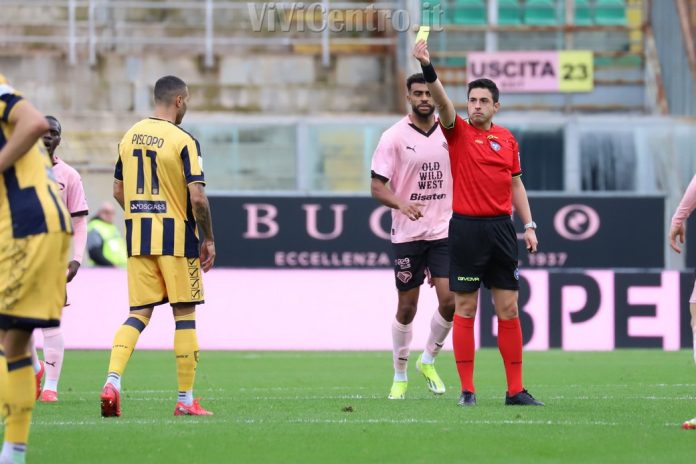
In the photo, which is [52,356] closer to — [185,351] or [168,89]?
[185,351]

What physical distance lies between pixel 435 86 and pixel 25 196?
330 centimetres

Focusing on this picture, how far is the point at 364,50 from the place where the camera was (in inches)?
992

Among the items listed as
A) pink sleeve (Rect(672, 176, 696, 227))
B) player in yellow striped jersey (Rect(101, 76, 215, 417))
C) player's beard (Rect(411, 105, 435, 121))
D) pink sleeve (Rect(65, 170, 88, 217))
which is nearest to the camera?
pink sleeve (Rect(672, 176, 696, 227))

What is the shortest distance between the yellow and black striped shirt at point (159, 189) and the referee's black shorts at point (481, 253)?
1734mm

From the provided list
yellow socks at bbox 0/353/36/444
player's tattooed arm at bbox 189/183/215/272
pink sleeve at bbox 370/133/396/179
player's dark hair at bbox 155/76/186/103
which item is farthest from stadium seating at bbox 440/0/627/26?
yellow socks at bbox 0/353/36/444

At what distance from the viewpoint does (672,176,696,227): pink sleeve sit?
8.88 metres

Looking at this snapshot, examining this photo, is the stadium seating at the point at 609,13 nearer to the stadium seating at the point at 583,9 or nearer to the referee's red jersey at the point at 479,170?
the stadium seating at the point at 583,9

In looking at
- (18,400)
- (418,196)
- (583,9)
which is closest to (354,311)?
(418,196)

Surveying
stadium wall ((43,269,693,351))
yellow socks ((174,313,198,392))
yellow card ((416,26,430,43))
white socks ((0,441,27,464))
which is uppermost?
yellow card ((416,26,430,43))

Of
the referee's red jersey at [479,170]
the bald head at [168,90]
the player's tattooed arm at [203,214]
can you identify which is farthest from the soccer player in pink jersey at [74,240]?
the referee's red jersey at [479,170]

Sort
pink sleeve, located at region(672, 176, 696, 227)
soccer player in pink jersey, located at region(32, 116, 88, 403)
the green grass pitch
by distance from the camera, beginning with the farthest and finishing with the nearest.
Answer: soccer player in pink jersey, located at region(32, 116, 88, 403) → pink sleeve, located at region(672, 176, 696, 227) → the green grass pitch

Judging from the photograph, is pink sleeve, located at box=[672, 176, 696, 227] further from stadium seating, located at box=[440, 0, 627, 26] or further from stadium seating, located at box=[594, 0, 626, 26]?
stadium seating, located at box=[594, 0, 626, 26]

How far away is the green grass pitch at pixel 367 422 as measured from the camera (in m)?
7.32

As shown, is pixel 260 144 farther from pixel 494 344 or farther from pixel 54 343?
pixel 54 343
